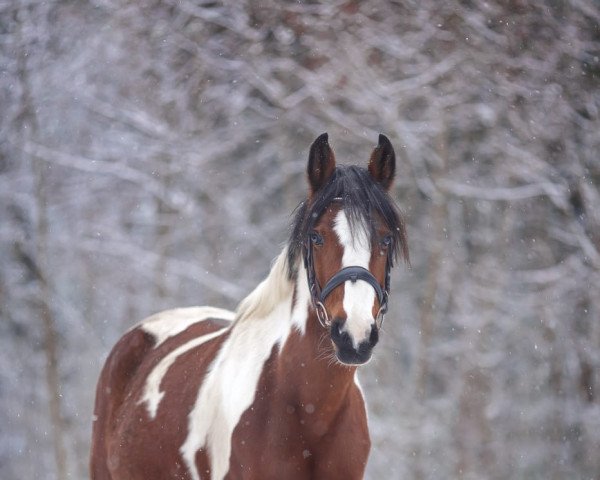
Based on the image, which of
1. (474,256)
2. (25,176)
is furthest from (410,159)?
(25,176)

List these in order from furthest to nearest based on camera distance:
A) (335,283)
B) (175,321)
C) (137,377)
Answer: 1. (175,321)
2. (137,377)
3. (335,283)

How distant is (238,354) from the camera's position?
391 centimetres

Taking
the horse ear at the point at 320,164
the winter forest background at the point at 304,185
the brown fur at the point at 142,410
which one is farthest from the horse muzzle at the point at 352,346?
the winter forest background at the point at 304,185

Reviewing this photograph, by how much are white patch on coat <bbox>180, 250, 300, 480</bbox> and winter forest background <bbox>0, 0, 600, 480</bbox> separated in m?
8.57

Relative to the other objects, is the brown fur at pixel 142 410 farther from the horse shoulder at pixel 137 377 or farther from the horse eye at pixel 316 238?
the horse eye at pixel 316 238

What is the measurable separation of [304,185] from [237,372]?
10.0 m

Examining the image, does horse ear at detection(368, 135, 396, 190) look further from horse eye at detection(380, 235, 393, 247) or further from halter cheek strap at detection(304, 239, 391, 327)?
halter cheek strap at detection(304, 239, 391, 327)

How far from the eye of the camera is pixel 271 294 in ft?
12.8

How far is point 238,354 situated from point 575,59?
10.7m

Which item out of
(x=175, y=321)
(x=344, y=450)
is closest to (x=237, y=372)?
(x=344, y=450)

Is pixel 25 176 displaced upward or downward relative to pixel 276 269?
downward

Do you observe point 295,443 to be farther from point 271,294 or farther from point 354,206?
point 354,206

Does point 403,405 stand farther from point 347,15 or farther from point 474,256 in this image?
point 347,15

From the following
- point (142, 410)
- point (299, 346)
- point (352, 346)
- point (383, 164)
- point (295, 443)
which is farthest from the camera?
point (142, 410)
